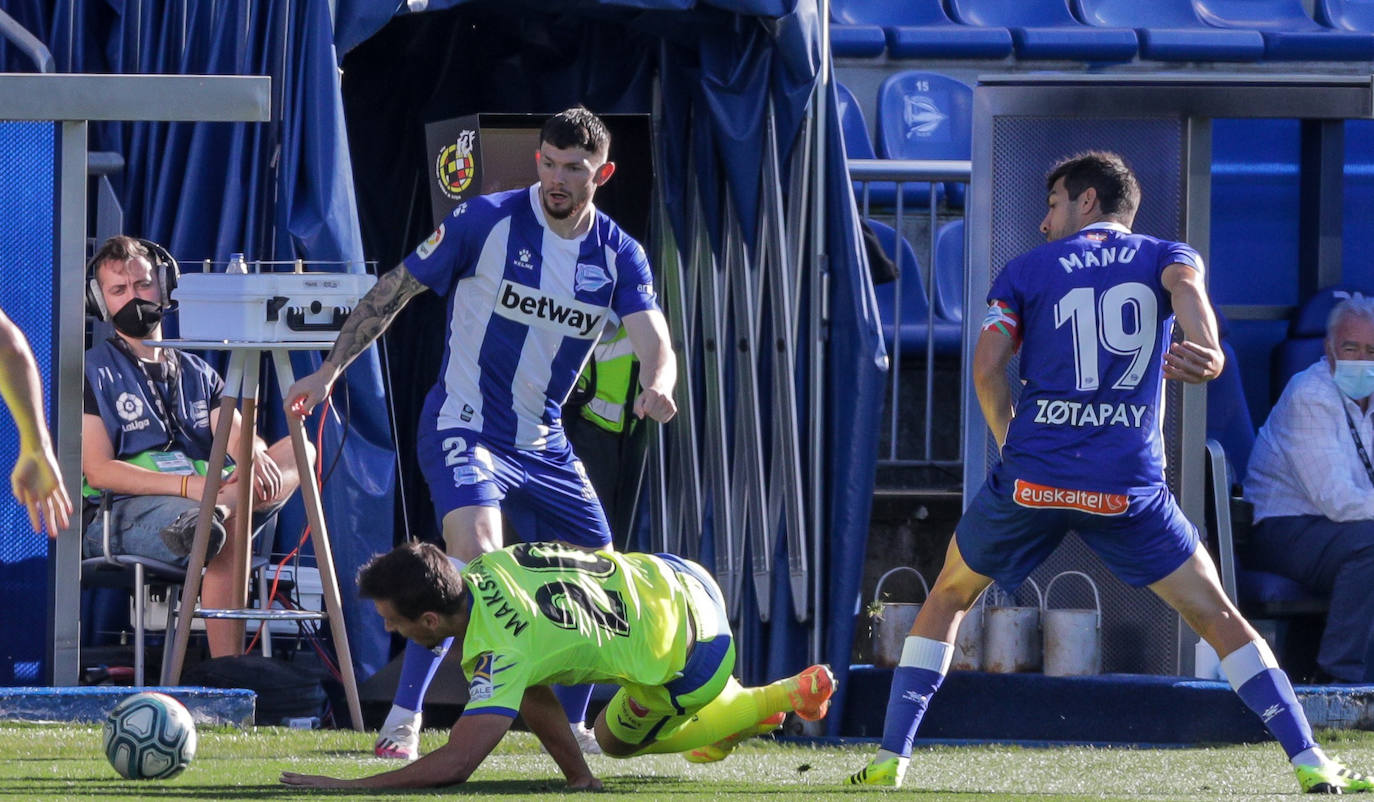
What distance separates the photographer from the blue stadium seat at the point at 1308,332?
8.92m

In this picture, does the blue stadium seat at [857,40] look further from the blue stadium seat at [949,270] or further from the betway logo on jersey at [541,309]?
the betway logo on jersey at [541,309]

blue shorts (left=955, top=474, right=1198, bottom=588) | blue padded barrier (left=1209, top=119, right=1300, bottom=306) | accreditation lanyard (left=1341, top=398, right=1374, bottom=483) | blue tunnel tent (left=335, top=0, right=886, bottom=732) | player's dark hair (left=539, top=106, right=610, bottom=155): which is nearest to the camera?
blue shorts (left=955, top=474, right=1198, bottom=588)

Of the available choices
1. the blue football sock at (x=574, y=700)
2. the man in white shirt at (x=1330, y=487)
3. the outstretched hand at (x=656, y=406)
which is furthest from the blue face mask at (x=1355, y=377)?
the outstretched hand at (x=656, y=406)

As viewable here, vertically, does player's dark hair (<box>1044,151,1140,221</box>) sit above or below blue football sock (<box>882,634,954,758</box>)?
above

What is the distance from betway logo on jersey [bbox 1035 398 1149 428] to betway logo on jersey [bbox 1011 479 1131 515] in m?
0.19

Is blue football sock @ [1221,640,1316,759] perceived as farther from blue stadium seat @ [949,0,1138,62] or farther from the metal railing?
blue stadium seat @ [949,0,1138,62]

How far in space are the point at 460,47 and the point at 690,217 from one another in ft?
4.45

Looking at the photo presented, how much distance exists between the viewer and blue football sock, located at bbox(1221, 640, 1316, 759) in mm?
5262

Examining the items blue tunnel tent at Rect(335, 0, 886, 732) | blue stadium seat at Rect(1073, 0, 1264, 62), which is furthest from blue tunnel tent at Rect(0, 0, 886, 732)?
blue stadium seat at Rect(1073, 0, 1264, 62)

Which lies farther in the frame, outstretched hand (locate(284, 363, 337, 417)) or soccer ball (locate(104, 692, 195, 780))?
outstretched hand (locate(284, 363, 337, 417))

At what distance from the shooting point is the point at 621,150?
8.12 metres

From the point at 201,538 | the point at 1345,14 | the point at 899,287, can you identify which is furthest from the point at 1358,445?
the point at 1345,14

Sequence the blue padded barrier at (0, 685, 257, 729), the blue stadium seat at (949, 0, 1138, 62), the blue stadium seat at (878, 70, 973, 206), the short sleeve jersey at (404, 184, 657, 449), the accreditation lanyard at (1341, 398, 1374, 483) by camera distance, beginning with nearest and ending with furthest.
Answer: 1. the short sleeve jersey at (404, 184, 657, 449)
2. the blue padded barrier at (0, 685, 257, 729)
3. the accreditation lanyard at (1341, 398, 1374, 483)
4. the blue stadium seat at (878, 70, 973, 206)
5. the blue stadium seat at (949, 0, 1138, 62)

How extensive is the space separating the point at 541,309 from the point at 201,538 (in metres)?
1.58
